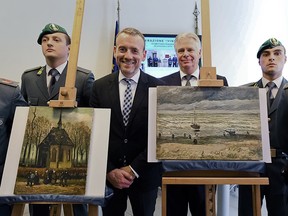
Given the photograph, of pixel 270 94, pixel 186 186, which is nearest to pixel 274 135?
pixel 270 94

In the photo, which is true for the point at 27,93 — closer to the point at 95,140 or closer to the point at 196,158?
the point at 95,140

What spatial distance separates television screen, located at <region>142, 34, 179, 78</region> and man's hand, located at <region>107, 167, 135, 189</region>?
228cm

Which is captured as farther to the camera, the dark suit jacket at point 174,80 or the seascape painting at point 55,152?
the dark suit jacket at point 174,80

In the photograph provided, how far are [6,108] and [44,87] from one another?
13.3 inches

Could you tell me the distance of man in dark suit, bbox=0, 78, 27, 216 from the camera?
1112 millimetres

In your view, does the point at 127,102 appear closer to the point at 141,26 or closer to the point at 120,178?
the point at 120,178

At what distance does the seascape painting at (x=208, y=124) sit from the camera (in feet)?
3.24

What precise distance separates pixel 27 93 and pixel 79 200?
80cm

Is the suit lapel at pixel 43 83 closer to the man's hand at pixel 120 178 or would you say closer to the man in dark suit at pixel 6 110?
the man in dark suit at pixel 6 110

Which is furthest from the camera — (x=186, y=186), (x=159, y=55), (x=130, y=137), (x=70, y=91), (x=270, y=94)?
(x=159, y=55)

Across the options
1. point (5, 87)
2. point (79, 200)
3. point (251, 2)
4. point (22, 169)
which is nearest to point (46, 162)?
point (22, 169)

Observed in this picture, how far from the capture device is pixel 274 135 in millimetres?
1404

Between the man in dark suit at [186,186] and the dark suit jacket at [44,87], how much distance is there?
1.42 ft

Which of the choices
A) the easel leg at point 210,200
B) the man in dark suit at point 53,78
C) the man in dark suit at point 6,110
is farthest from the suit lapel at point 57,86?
the easel leg at point 210,200
